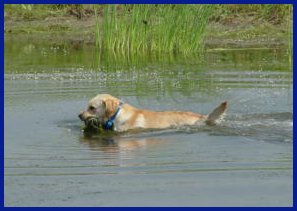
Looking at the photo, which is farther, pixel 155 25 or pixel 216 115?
pixel 155 25

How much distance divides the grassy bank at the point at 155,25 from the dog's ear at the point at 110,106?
638 cm

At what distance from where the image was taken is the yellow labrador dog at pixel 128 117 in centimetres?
1135

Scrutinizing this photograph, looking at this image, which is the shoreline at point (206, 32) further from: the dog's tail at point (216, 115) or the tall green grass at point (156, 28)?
the dog's tail at point (216, 115)

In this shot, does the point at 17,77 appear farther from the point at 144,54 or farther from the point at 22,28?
the point at 22,28

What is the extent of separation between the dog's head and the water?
0.91ft

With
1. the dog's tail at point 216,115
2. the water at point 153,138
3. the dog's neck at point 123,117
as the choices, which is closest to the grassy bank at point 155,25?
the water at point 153,138

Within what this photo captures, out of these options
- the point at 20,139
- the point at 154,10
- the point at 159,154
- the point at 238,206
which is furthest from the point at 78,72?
the point at 238,206

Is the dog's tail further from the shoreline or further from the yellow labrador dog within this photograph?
the shoreline

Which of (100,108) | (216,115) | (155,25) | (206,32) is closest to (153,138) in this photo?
(216,115)

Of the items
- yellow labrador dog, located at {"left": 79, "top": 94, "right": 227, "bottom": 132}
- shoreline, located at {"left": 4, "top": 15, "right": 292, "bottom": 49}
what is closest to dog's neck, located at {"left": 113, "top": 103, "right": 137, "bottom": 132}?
yellow labrador dog, located at {"left": 79, "top": 94, "right": 227, "bottom": 132}

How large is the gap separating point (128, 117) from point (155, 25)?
7247 mm

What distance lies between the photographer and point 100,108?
37.8 ft

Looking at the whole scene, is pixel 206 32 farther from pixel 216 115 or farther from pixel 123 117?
pixel 216 115

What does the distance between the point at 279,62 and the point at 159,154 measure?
802cm
